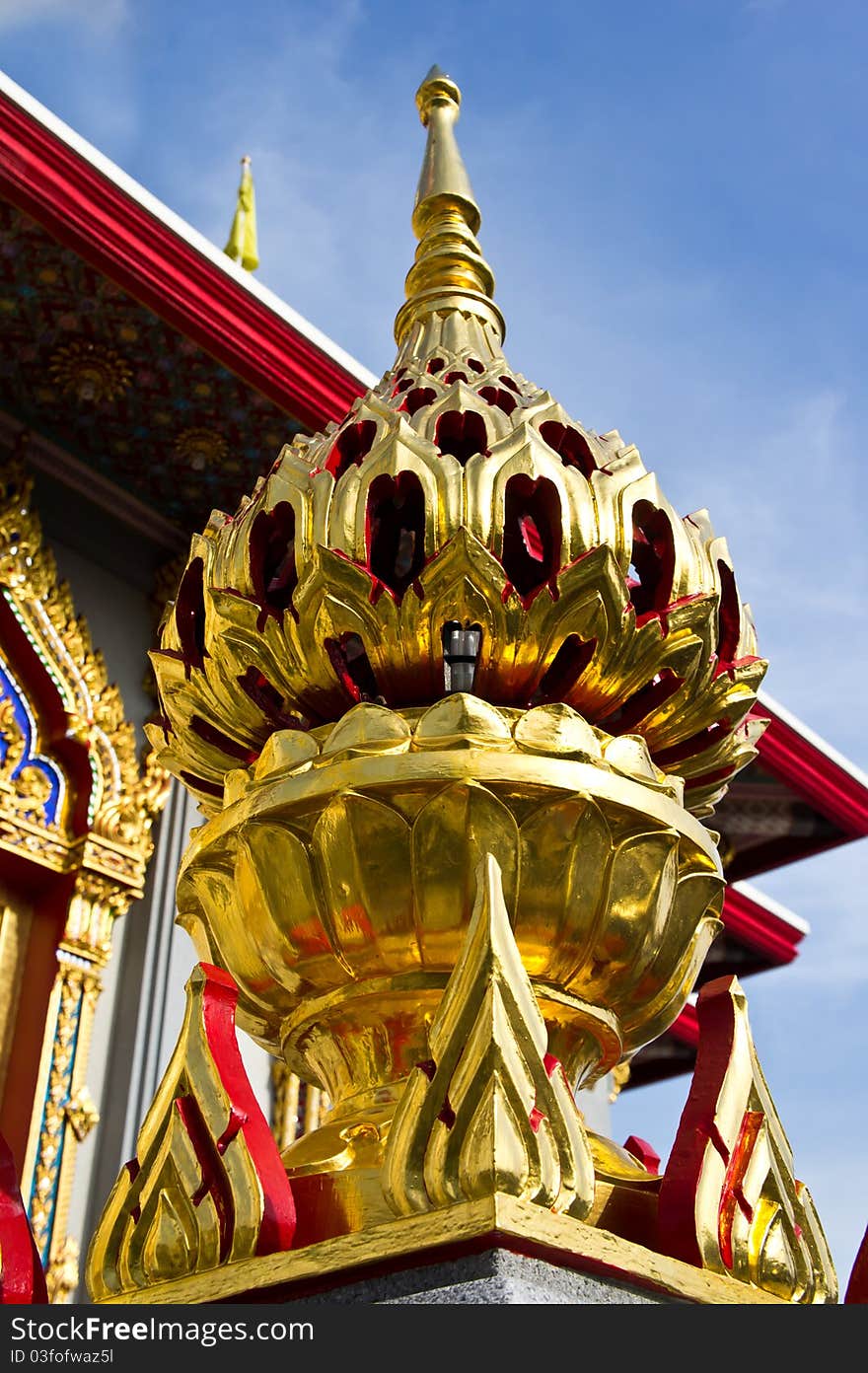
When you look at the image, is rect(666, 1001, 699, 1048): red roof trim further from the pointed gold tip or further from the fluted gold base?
the fluted gold base

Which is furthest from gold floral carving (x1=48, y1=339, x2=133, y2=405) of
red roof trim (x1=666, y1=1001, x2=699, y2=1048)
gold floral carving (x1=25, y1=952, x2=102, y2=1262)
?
red roof trim (x1=666, y1=1001, x2=699, y2=1048)

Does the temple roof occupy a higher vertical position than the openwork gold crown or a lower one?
higher

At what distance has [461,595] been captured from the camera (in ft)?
1.77

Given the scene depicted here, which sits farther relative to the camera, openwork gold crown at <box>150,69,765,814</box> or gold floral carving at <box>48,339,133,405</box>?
gold floral carving at <box>48,339,133,405</box>

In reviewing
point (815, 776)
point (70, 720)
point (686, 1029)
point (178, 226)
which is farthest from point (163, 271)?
point (686, 1029)

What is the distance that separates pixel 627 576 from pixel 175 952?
66.1 inches

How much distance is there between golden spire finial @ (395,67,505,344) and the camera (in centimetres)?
78

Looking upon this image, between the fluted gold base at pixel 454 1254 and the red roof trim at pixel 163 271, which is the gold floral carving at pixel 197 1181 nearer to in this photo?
the fluted gold base at pixel 454 1254

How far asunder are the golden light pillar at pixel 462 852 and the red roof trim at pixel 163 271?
142cm

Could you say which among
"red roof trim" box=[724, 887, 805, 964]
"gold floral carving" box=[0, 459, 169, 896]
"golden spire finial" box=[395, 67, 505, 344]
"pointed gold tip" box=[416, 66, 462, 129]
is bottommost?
"golden spire finial" box=[395, 67, 505, 344]

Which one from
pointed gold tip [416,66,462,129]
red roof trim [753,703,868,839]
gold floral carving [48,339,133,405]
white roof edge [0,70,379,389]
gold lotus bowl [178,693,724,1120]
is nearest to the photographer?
gold lotus bowl [178,693,724,1120]

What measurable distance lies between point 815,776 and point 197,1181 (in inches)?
110

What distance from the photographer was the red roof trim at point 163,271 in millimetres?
1893
